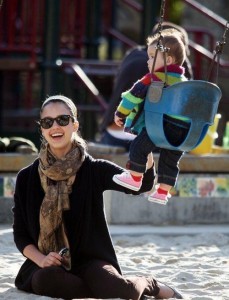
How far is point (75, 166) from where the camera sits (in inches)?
210

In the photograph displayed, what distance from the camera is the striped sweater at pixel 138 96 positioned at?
525 cm

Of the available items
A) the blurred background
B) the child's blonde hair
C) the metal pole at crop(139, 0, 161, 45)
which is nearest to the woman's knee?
the child's blonde hair

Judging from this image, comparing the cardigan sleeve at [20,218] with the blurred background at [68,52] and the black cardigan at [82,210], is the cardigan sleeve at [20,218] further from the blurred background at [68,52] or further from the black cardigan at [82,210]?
the blurred background at [68,52]

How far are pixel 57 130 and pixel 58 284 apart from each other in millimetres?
745

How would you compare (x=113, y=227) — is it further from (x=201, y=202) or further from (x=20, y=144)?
(x=20, y=144)

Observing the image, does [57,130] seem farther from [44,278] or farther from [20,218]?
[44,278]

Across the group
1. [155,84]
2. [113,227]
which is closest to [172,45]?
[155,84]

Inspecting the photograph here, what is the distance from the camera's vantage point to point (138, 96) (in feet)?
17.2

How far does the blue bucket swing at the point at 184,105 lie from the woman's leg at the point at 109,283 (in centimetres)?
69

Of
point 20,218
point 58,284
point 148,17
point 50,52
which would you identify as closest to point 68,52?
point 148,17

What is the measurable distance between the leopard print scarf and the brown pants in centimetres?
8

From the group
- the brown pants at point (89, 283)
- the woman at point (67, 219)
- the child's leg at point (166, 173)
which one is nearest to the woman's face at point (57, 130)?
the woman at point (67, 219)

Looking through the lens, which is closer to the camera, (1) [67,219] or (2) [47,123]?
(2) [47,123]

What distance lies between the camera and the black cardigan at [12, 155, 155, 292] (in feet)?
17.7
